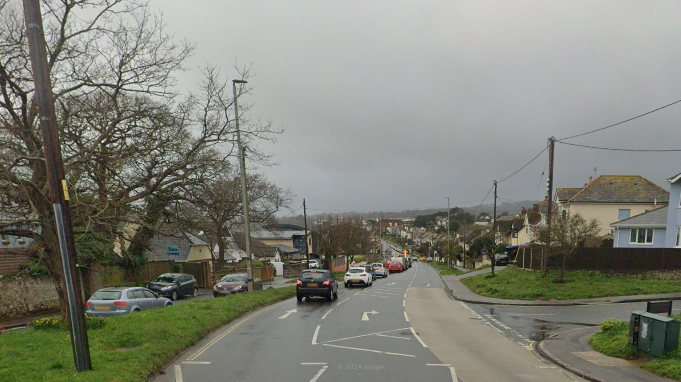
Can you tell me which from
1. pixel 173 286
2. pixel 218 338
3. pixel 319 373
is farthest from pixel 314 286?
pixel 319 373

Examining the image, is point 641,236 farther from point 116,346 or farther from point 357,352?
point 116,346

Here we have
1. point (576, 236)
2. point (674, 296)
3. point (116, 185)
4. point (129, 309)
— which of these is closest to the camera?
point (116, 185)

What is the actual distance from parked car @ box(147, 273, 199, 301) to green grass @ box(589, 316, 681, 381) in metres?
24.1

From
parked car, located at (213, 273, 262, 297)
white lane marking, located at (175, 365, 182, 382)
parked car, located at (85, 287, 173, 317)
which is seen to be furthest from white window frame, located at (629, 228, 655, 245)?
white lane marking, located at (175, 365, 182, 382)

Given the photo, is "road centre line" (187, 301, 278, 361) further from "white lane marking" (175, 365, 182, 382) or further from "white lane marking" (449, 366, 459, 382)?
"white lane marking" (449, 366, 459, 382)

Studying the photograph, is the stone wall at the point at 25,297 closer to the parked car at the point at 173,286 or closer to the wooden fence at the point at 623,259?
the parked car at the point at 173,286

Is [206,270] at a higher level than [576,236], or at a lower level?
lower

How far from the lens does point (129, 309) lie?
51.0 ft

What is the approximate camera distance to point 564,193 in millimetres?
51750

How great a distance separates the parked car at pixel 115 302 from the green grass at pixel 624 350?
49.1ft

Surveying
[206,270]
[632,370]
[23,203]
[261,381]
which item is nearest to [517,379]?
[632,370]

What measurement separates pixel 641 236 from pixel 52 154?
41.5 metres

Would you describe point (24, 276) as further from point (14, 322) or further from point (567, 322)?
point (567, 322)

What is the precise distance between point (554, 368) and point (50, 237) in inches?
489
